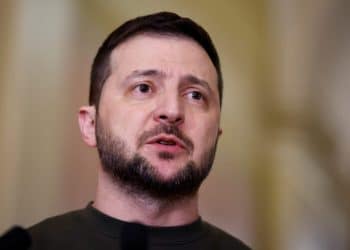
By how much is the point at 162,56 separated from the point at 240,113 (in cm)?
42

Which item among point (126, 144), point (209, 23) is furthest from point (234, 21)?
point (126, 144)

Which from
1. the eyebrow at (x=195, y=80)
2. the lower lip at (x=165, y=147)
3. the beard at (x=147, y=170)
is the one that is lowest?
the beard at (x=147, y=170)

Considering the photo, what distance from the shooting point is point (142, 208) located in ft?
2.42

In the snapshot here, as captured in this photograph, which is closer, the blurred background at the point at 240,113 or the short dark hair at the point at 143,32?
the short dark hair at the point at 143,32

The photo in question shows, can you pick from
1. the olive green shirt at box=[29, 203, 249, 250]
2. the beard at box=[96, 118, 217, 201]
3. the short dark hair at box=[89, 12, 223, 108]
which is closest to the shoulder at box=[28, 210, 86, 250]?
the olive green shirt at box=[29, 203, 249, 250]

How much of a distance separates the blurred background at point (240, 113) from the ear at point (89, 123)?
233mm

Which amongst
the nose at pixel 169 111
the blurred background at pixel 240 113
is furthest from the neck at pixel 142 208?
the blurred background at pixel 240 113

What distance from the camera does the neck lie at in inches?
29.0

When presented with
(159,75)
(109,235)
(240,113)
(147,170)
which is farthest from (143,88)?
(240,113)

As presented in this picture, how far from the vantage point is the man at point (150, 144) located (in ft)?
2.32

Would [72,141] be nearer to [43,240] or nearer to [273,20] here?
[43,240]

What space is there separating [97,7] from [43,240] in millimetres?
602

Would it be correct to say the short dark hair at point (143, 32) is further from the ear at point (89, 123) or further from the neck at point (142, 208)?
the neck at point (142, 208)

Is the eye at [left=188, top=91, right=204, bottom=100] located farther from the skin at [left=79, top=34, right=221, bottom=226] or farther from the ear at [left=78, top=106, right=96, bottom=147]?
the ear at [left=78, top=106, right=96, bottom=147]
